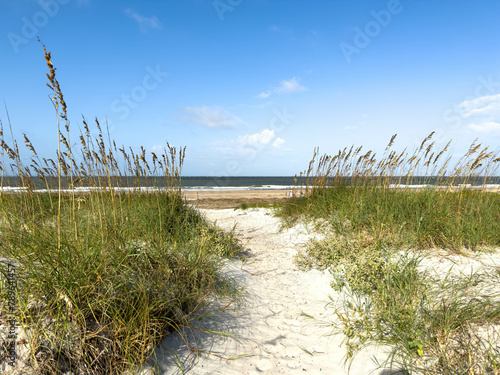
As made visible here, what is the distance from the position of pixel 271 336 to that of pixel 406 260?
2012 mm

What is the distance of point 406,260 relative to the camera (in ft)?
11.0

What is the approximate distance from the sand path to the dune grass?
0.20 metres

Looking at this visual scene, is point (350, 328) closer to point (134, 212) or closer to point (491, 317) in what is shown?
point (491, 317)

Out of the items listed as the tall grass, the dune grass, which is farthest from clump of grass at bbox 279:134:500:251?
the tall grass

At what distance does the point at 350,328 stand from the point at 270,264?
2156 millimetres

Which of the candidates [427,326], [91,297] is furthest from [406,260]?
[91,297]

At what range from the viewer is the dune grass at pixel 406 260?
2.12 m

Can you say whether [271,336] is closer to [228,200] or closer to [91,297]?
[91,297]

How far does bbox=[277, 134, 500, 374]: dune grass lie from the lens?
212 cm

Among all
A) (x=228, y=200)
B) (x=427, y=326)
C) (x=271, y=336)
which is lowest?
(x=271, y=336)

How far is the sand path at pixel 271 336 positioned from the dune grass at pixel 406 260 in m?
0.20

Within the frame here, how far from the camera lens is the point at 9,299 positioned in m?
1.98

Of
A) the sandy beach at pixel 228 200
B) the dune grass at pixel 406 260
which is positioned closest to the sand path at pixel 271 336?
the dune grass at pixel 406 260

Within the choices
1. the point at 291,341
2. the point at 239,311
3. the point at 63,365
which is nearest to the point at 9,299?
the point at 63,365
